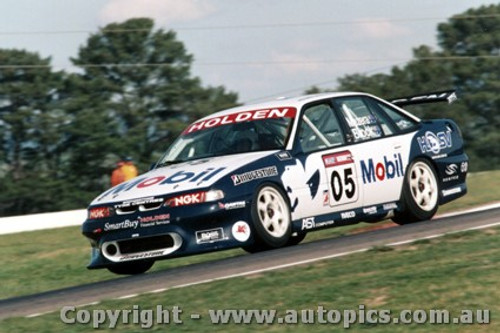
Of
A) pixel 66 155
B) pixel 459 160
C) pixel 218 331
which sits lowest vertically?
pixel 218 331

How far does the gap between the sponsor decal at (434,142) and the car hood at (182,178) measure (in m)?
2.29

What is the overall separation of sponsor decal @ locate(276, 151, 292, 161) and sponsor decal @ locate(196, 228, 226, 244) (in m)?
1.10

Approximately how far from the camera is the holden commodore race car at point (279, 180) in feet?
33.0

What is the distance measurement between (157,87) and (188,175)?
55998 mm

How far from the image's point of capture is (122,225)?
10.2 m

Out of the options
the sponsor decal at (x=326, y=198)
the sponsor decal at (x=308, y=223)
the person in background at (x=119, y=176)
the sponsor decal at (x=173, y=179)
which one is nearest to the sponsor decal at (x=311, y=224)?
the sponsor decal at (x=308, y=223)

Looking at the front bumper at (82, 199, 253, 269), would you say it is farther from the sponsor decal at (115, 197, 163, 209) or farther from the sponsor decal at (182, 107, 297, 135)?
the sponsor decal at (182, 107, 297, 135)

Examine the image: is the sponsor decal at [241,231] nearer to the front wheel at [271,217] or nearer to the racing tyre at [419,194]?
the front wheel at [271,217]

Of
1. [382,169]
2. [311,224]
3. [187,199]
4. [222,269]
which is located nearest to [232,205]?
[187,199]

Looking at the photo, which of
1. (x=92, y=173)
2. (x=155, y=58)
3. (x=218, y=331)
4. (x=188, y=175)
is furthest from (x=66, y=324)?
(x=155, y=58)

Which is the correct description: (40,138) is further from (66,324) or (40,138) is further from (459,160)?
→ (66,324)

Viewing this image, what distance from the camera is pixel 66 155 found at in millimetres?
57750

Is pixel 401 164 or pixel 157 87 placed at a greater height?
pixel 157 87

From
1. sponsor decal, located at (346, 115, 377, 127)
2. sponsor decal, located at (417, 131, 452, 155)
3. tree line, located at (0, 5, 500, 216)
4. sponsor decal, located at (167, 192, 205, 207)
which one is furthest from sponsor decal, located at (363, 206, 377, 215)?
tree line, located at (0, 5, 500, 216)
